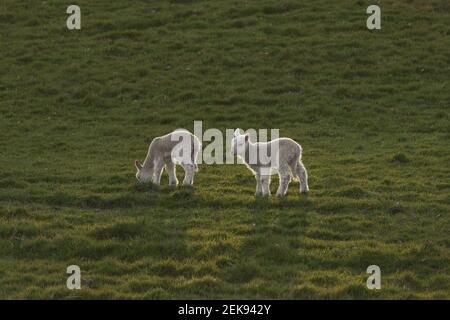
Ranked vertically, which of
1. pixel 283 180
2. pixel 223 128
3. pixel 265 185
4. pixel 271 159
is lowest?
pixel 265 185

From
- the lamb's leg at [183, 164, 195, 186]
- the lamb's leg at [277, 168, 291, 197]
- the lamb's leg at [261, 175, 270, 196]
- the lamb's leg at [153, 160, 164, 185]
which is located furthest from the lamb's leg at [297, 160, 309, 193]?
the lamb's leg at [153, 160, 164, 185]

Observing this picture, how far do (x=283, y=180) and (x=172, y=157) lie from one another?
3.54m

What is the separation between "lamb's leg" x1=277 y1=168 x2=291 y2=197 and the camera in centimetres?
1942

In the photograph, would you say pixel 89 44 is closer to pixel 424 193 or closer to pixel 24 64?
pixel 24 64

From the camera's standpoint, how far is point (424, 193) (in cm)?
2025

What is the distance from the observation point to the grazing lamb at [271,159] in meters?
19.5

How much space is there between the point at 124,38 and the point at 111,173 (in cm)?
2096

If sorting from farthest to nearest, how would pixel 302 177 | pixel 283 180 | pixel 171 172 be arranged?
pixel 171 172, pixel 302 177, pixel 283 180

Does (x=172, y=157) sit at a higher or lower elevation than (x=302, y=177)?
higher

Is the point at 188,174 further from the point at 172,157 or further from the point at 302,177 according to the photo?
the point at 302,177

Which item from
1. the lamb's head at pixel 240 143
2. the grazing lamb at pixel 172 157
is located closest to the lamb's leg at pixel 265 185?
the lamb's head at pixel 240 143

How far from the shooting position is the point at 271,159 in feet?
64.4

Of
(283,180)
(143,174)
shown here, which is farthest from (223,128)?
(283,180)
